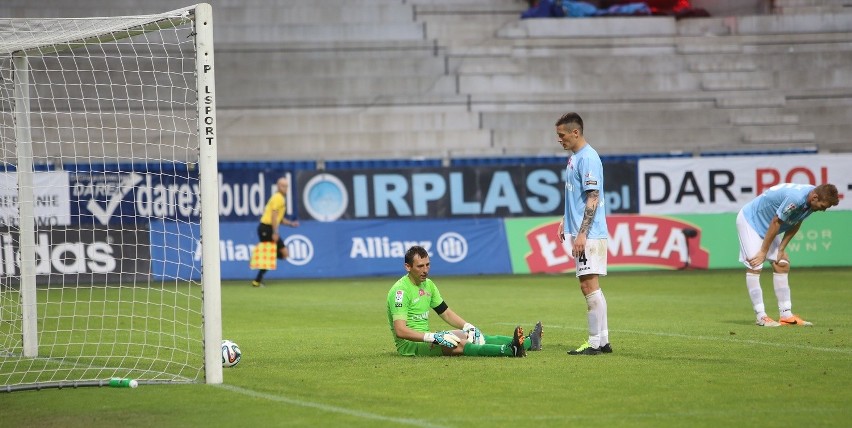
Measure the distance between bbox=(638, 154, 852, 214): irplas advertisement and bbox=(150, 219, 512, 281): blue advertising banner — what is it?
4.20 m

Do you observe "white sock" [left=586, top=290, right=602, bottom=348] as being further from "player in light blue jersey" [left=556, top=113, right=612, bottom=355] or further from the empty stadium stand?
the empty stadium stand

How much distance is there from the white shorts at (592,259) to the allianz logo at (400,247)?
1460 centimetres

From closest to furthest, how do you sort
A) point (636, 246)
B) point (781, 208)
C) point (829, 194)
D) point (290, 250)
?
1. point (829, 194)
2. point (781, 208)
3. point (290, 250)
4. point (636, 246)

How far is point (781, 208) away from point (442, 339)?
4799 millimetres

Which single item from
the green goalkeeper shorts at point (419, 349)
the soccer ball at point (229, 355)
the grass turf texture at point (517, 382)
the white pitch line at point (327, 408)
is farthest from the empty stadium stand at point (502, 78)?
the white pitch line at point (327, 408)

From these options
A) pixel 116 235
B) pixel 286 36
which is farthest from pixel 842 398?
pixel 286 36

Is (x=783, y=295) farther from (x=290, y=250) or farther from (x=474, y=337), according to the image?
(x=290, y=250)

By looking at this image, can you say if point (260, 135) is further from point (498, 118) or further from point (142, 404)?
point (142, 404)

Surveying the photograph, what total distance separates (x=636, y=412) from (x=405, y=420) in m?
1.45

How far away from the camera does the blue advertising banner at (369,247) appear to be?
25484 millimetres

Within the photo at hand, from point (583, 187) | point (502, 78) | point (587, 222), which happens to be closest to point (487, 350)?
point (587, 222)

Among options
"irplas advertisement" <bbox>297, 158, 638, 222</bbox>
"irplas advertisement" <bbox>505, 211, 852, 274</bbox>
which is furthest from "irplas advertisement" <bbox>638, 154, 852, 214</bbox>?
"irplas advertisement" <bbox>505, 211, 852, 274</bbox>

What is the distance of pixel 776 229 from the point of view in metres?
13.9

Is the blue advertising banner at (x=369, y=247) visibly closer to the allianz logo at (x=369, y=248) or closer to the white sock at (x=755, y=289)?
the allianz logo at (x=369, y=248)
